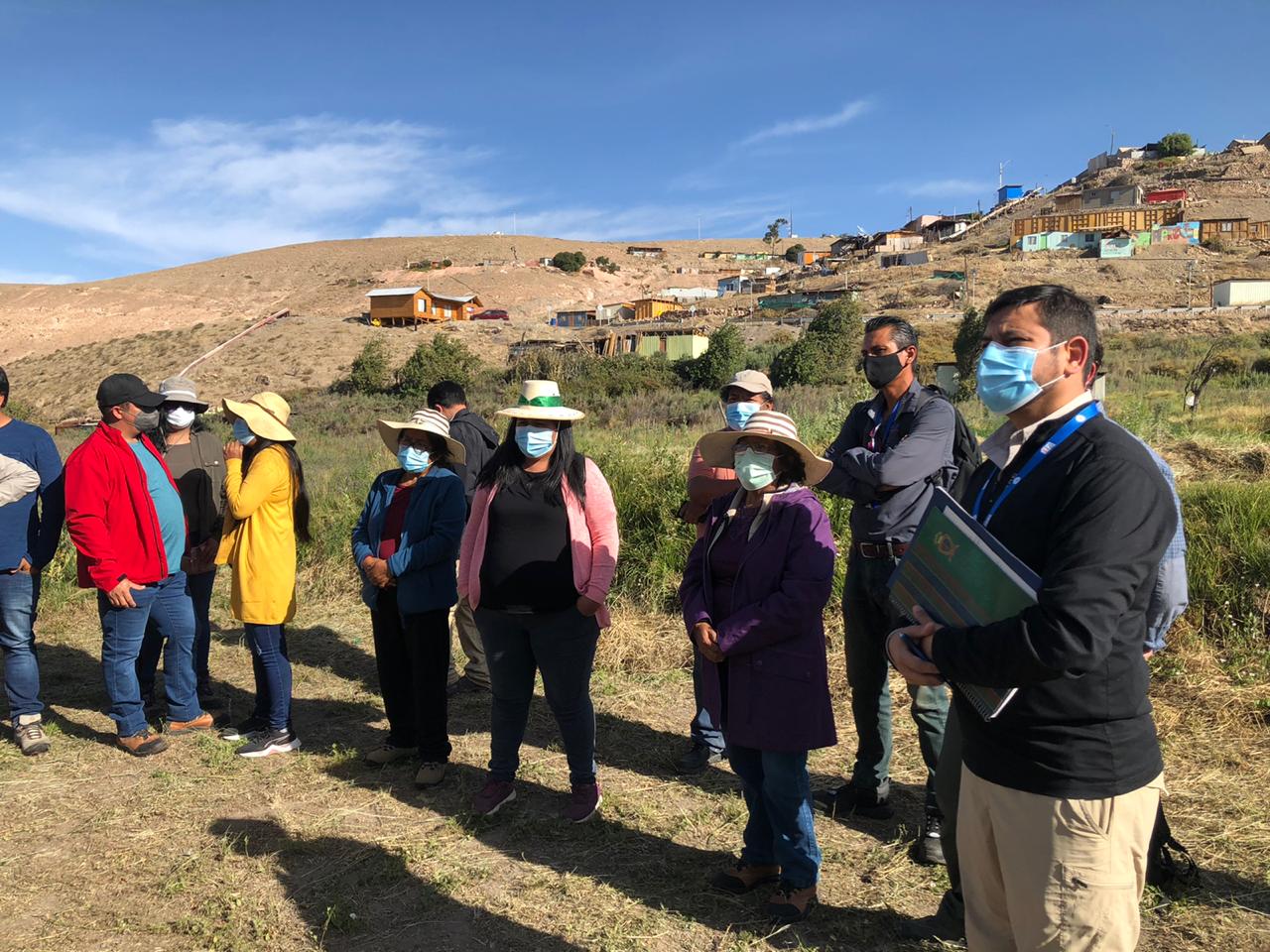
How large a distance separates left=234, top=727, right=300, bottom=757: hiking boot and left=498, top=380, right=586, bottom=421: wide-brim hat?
232 centimetres

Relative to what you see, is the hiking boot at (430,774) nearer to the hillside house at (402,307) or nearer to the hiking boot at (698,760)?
the hiking boot at (698,760)

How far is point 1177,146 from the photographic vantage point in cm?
9656

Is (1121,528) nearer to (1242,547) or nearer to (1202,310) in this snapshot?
(1242,547)

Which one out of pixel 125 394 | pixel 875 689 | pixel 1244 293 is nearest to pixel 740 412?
pixel 875 689

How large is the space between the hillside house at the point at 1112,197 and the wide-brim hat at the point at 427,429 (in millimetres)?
85484

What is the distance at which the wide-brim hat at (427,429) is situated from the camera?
4.36 m

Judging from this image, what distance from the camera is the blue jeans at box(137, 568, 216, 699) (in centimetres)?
514

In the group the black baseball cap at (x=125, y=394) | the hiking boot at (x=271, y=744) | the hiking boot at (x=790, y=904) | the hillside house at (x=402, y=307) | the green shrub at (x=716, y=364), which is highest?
the hillside house at (x=402, y=307)

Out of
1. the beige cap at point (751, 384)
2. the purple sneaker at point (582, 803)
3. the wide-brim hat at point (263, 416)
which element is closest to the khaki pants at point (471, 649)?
the wide-brim hat at point (263, 416)

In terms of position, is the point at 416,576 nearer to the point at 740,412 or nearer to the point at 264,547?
the point at 264,547

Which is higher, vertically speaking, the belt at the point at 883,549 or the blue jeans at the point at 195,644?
the belt at the point at 883,549

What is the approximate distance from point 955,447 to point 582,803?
7.54ft

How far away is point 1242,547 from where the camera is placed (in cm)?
517

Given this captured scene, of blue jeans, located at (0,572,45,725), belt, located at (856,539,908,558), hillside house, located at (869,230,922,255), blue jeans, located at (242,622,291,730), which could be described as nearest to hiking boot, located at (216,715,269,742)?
blue jeans, located at (242,622,291,730)
